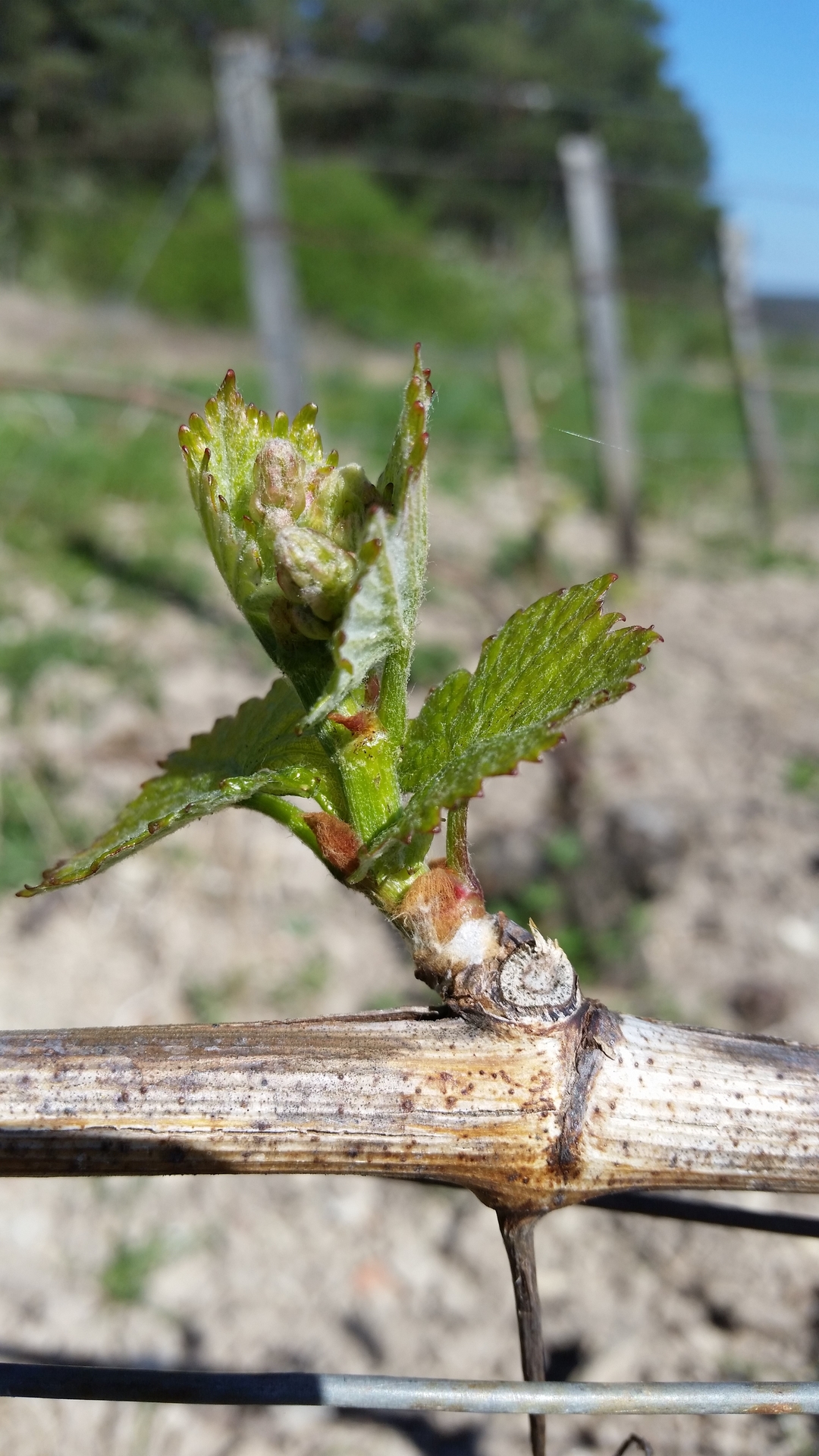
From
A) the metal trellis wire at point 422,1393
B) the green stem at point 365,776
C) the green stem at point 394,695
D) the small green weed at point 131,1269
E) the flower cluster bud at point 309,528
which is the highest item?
the flower cluster bud at point 309,528

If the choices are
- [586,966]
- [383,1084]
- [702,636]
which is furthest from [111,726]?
[383,1084]

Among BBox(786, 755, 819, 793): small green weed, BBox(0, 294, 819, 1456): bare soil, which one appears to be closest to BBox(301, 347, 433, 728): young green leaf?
BBox(0, 294, 819, 1456): bare soil

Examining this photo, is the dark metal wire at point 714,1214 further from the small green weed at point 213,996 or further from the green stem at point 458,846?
the small green weed at point 213,996

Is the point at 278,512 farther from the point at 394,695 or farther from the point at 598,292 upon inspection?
the point at 598,292

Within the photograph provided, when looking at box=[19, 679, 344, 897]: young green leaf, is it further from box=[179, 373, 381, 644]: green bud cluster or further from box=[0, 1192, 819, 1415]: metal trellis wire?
box=[0, 1192, 819, 1415]: metal trellis wire

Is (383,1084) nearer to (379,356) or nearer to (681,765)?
(681,765)

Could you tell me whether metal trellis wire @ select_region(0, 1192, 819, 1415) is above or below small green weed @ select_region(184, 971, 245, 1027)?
below

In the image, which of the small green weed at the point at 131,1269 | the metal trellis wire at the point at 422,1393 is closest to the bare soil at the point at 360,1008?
the small green weed at the point at 131,1269
